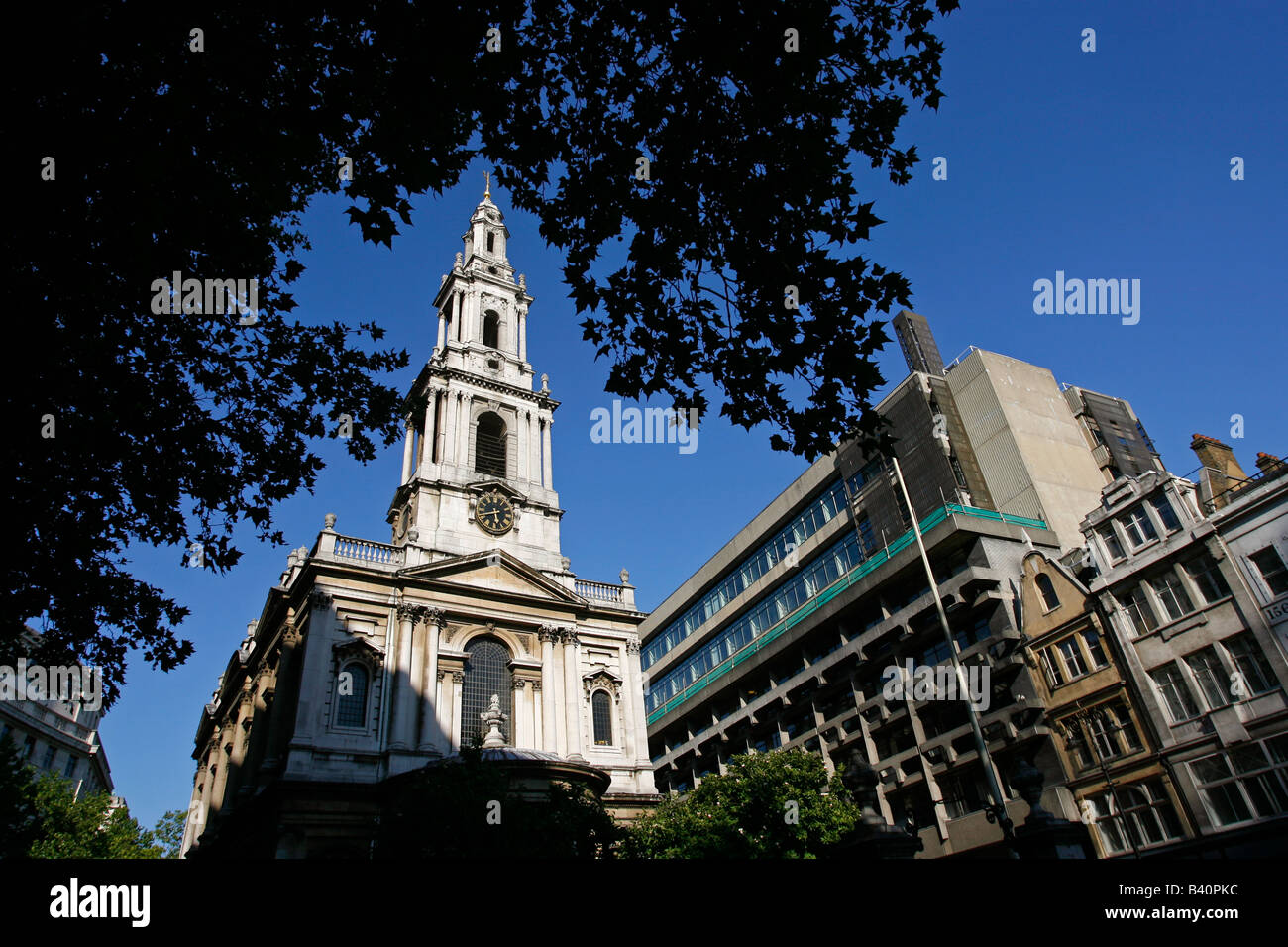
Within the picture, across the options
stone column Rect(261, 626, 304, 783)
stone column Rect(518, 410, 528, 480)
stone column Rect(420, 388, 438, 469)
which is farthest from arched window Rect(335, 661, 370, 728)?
stone column Rect(518, 410, 528, 480)

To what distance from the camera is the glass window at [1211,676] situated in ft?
92.9

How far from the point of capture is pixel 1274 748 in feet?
87.0

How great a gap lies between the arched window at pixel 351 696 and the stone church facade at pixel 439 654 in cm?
5

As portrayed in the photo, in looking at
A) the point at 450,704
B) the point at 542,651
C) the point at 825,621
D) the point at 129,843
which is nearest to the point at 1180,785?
the point at 825,621

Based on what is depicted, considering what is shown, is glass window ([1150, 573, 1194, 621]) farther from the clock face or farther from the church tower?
the clock face

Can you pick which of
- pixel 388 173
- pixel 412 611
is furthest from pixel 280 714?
pixel 388 173

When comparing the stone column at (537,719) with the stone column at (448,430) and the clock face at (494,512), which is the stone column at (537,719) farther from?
the stone column at (448,430)

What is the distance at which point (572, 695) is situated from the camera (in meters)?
34.1

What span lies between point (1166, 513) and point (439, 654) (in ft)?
101

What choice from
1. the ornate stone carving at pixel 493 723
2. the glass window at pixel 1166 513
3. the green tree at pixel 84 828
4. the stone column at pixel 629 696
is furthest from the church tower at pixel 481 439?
the glass window at pixel 1166 513

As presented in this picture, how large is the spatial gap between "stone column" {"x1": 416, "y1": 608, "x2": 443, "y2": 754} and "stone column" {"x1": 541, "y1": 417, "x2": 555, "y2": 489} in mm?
10424

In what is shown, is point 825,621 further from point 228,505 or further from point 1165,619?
point 228,505

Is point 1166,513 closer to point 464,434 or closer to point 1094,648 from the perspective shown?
point 1094,648
